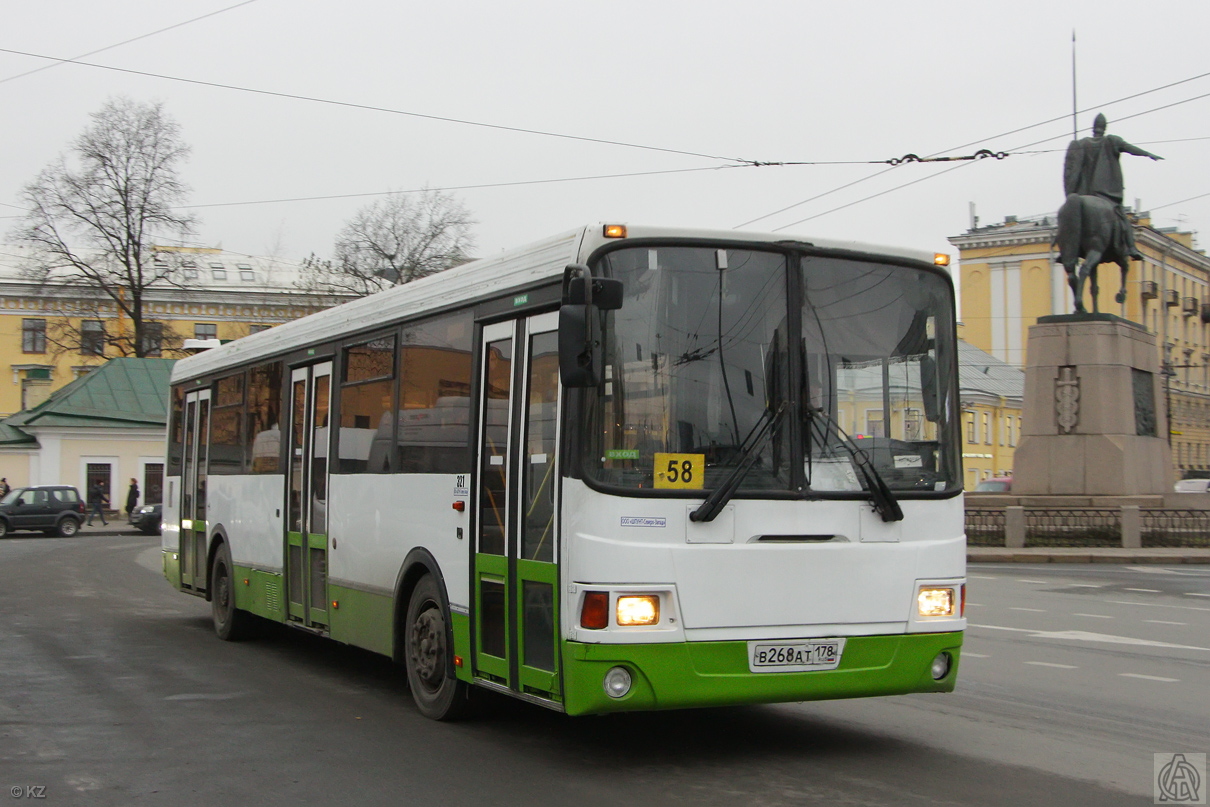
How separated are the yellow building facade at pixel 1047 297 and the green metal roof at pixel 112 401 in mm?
47014

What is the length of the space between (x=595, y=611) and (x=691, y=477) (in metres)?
0.80

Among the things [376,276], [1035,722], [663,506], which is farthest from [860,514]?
[376,276]

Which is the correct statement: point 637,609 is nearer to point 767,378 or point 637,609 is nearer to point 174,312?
point 767,378

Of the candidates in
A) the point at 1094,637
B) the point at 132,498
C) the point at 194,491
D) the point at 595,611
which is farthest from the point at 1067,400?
the point at 132,498

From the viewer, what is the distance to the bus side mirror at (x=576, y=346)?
6.48 meters

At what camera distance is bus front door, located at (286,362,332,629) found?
1060cm

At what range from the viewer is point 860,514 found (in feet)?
23.3

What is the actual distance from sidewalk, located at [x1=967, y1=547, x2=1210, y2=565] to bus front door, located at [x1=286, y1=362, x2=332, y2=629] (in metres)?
17.7

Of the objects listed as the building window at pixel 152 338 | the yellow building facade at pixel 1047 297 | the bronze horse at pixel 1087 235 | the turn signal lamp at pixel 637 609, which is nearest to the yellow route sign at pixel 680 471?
the turn signal lamp at pixel 637 609

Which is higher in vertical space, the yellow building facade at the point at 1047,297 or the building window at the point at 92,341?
the yellow building facade at the point at 1047,297

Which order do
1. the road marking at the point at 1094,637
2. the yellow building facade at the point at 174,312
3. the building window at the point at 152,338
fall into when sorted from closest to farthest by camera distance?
the road marking at the point at 1094,637, the building window at the point at 152,338, the yellow building facade at the point at 174,312

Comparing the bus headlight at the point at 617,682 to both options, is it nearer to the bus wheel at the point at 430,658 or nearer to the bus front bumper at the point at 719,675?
the bus front bumper at the point at 719,675

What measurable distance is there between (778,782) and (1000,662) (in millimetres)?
5223

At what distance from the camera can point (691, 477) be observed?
676 cm
